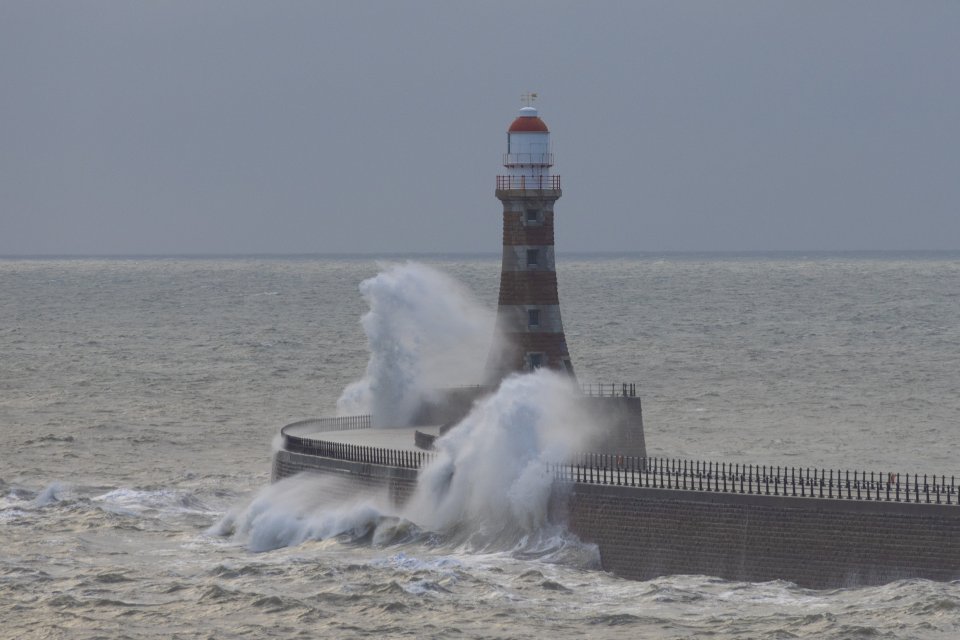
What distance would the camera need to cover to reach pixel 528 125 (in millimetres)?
42375

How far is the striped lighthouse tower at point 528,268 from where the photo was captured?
137ft

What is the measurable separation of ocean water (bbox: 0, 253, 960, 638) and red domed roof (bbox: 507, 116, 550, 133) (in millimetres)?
8876

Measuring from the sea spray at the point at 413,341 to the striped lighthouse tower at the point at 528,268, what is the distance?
16.0 ft

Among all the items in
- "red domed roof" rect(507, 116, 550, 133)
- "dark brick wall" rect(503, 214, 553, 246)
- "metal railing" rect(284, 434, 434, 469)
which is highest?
"red domed roof" rect(507, 116, 550, 133)

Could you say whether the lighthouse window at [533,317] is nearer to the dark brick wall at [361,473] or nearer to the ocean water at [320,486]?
the dark brick wall at [361,473]

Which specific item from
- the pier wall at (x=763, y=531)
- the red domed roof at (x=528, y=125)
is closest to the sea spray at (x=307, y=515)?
the pier wall at (x=763, y=531)

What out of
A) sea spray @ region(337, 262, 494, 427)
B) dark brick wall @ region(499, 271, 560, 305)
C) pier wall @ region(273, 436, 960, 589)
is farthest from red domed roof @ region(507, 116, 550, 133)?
pier wall @ region(273, 436, 960, 589)

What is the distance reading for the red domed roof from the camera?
42.3 metres

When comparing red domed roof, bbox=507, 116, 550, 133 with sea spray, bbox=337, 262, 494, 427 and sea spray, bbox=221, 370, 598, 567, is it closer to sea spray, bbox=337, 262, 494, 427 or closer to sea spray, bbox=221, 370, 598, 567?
A: sea spray, bbox=221, 370, 598, 567

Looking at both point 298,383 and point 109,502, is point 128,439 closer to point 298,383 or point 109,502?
point 109,502

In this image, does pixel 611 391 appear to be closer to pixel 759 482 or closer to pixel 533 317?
pixel 533 317

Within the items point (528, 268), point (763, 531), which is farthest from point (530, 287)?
point (763, 531)

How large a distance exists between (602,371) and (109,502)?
37.1 meters

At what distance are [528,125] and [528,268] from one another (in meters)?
3.07
